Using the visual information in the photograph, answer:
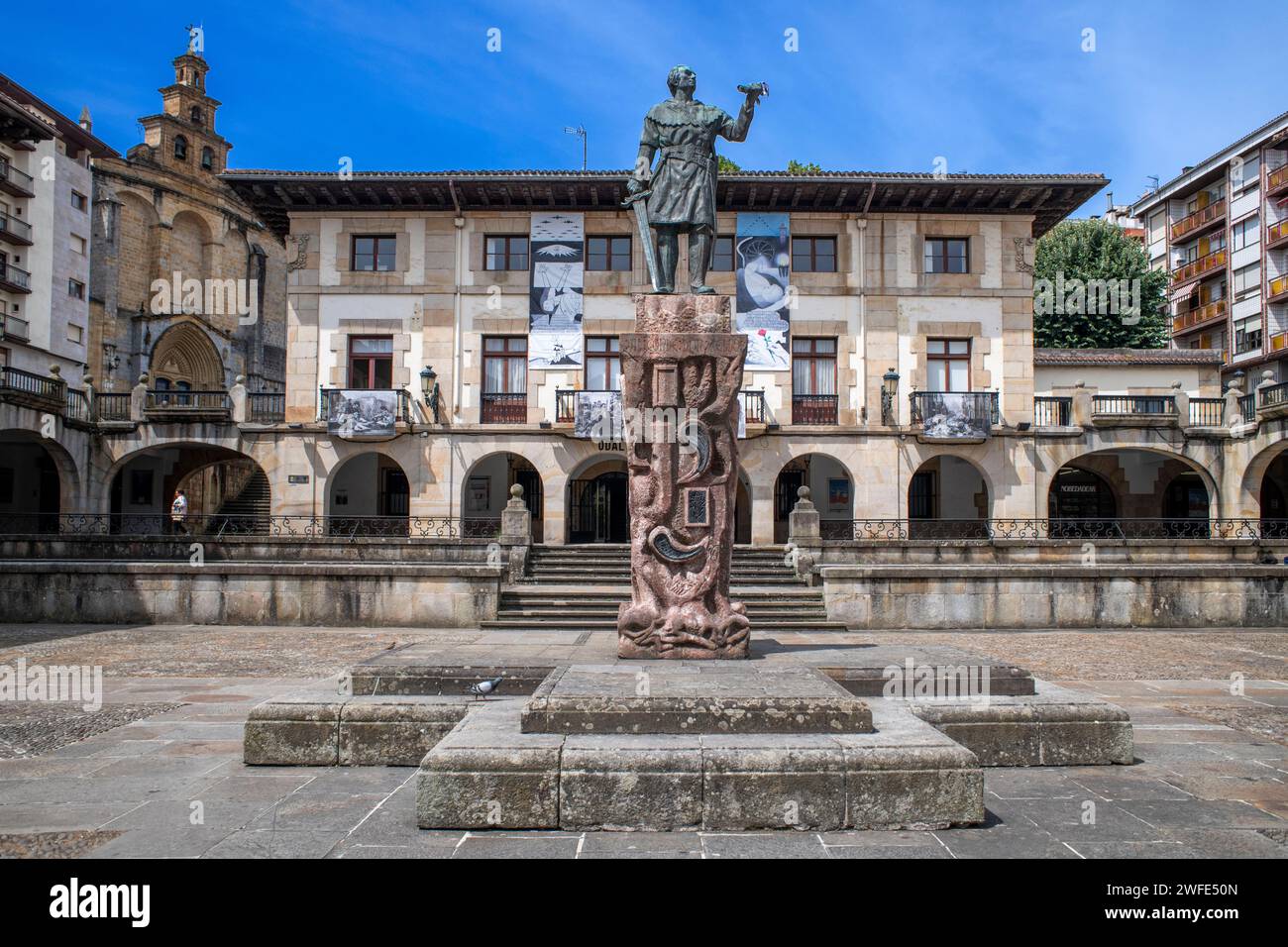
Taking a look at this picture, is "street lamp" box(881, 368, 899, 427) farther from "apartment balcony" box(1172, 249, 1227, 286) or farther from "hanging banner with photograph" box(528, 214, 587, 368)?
"apartment balcony" box(1172, 249, 1227, 286)

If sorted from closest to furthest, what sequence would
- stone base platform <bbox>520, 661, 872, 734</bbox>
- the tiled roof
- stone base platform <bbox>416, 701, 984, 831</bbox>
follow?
stone base platform <bbox>416, 701, 984, 831</bbox> → stone base platform <bbox>520, 661, 872, 734</bbox> → the tiled roof

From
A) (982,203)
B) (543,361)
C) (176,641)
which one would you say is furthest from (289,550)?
(982,203)

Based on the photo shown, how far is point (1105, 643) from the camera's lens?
1334 cm

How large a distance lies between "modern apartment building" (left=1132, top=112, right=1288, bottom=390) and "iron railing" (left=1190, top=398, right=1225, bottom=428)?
13.1 metres

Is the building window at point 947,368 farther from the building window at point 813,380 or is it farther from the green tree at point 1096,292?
the green tree at point 1096,292

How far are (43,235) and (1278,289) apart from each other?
51137 millimetres

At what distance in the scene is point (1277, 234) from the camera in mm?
39688

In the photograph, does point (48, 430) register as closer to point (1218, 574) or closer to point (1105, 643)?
point (1105, 643)

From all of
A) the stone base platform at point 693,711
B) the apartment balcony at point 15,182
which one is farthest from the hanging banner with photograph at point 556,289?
the stone base platform at point 693,711

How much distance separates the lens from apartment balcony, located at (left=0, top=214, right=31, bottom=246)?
3231 centimetres

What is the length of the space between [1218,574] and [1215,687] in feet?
23.1

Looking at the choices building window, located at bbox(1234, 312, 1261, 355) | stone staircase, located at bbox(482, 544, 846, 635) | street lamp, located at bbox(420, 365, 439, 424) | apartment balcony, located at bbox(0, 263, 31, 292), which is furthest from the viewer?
building window, located at bbox(1234, 312, 1261, 355)

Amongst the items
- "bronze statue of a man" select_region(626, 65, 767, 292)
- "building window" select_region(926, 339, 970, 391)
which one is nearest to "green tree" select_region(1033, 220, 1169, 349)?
"building window" select_region(926, 339, 970, 391)

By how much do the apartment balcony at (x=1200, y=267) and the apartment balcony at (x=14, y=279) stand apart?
51797mm
